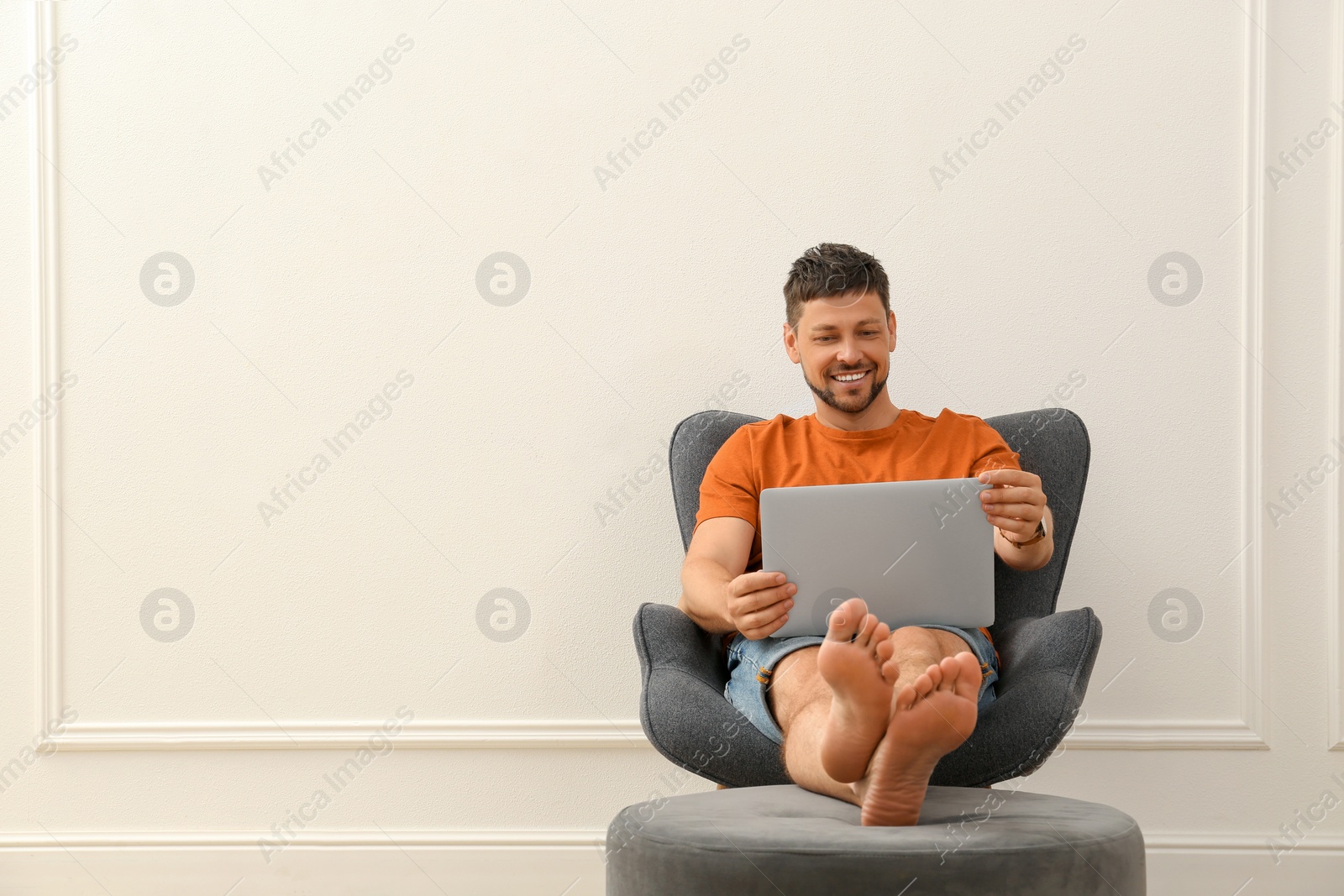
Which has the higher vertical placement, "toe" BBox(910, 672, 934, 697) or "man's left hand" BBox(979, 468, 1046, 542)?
"man's left hand" BBox(979, 468, 1046, 542)

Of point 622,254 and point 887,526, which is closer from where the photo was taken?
point 887,526

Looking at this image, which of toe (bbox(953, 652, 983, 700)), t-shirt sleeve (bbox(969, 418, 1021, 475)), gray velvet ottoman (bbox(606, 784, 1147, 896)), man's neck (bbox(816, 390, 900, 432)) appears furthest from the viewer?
man's neck (bbox(816, 390, 900, 432))

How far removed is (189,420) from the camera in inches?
88.9

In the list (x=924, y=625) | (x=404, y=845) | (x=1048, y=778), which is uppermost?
(x=924, y=625)

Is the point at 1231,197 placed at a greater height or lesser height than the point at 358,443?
greater

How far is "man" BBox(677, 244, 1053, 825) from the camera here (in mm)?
1113

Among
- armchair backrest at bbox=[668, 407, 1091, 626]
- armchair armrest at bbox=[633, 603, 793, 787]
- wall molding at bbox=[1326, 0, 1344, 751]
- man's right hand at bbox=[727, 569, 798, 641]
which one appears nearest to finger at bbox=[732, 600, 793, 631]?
man's right hand at bbox=[727, 569, 798, 641]

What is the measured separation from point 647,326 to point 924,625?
1.04 metres

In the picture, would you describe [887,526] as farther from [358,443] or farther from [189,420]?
[189,420]

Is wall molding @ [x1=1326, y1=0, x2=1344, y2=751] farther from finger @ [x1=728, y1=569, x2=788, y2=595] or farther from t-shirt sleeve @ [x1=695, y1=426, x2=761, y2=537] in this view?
finger @ [x1=728, y1=569, x2=788, y2=595]

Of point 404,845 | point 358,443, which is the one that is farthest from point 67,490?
point 404,845

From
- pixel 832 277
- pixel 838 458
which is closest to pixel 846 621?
pixel 838 458

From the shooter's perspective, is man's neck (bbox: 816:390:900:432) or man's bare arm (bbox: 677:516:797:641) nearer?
man's bare arm (bbox: 677:516:797:641)

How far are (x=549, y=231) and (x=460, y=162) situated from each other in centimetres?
26
